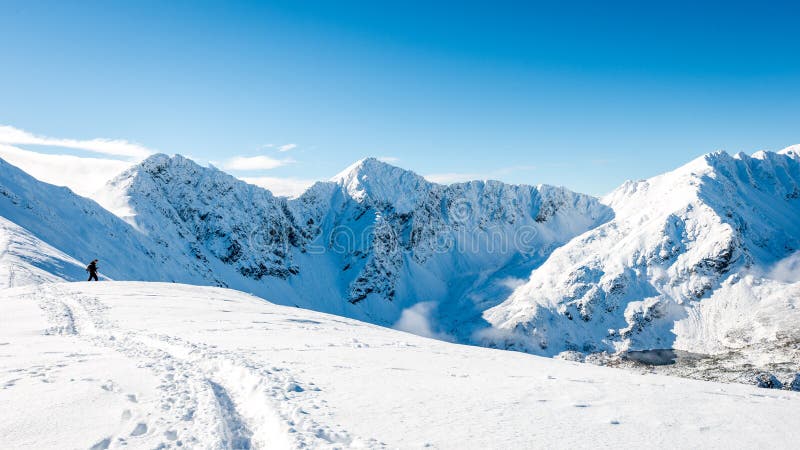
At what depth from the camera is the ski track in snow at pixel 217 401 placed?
8.43 m

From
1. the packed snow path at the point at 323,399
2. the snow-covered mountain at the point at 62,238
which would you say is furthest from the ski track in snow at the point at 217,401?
the snow-covered mountain at the point at 62,238

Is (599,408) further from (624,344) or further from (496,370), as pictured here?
(624,344)

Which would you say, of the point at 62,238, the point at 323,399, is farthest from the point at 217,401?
the point at 62,238

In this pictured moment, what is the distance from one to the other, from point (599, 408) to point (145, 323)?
809 inches

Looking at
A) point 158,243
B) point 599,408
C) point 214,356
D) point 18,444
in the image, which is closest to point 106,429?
point 18,444

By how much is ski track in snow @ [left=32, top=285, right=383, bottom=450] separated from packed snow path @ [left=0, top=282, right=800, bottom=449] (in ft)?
0.14

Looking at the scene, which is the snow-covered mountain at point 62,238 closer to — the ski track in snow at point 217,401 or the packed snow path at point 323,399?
the ski track in snow at point 217,401

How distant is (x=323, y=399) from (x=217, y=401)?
2677mm

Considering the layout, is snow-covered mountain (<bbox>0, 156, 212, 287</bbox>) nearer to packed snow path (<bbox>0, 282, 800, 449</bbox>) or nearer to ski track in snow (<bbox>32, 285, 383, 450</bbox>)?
ski track in snow (<bbox>32, 285, 383, 450</bbox>)

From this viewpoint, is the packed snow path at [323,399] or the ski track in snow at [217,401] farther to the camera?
the packed snow path at [323,399]

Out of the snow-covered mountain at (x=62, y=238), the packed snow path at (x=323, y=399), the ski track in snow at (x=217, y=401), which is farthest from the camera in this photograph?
the snow-covered mountain at (x=62, y=238)

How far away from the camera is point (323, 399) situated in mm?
10945

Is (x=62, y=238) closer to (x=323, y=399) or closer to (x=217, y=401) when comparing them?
(x=217, y=401)

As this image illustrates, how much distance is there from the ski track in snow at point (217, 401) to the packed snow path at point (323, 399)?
0.14 feet
